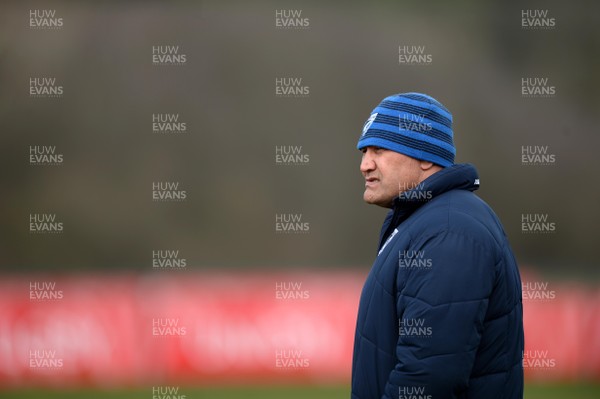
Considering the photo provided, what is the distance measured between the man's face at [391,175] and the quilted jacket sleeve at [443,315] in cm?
26

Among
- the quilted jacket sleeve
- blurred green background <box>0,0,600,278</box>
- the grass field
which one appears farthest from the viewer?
blurred green background <box>0,0,600,278</box>

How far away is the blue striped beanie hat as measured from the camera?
1835 mm

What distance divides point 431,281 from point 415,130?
430 millimetres

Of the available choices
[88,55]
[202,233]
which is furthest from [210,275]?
[88,55]

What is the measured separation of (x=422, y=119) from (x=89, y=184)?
224 inches

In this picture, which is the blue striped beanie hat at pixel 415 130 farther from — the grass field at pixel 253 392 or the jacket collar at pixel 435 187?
the grass field at pixel 253 392

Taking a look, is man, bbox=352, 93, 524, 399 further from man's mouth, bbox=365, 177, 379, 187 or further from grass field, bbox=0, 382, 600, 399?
grass field, bbox=0, 382, 600, 399

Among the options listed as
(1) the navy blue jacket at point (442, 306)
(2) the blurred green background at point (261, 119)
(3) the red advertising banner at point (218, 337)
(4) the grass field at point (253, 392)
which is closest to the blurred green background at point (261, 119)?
(2) the blurred green background at point (261, 119)

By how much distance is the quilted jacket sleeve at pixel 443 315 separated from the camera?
61.3 inches

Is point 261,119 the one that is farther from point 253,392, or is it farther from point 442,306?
point 442,306

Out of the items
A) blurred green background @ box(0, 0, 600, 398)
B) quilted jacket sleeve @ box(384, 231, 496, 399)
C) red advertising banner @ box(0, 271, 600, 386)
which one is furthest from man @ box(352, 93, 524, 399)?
blurred green background @ box(0, 0, 600, 398)

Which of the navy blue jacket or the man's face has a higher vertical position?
the man's face

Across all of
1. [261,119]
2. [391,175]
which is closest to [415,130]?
[391,175]

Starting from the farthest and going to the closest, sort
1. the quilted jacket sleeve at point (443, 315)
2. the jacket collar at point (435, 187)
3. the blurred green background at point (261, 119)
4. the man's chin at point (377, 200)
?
the blurred green background at point (261, 119) < the man's chin at point (377, 200) < the jacket collar at point (435, 187) < the quilted jacket sleeve at point (443, 315)
